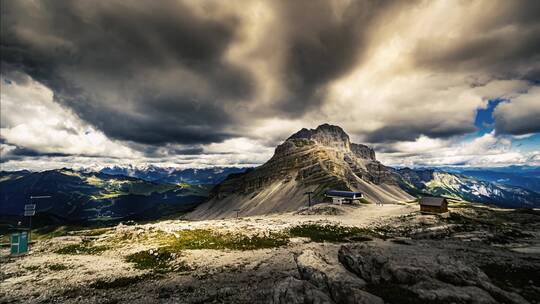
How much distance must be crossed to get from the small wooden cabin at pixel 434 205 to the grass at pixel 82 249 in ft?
398

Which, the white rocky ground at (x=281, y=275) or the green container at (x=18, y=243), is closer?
the white rocky ground at (x=281, y=275)

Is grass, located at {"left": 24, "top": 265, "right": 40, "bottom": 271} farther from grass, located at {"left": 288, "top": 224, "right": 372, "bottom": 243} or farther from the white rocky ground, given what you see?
grass, located at {"left": 288, "top": 224, "right": 372, "bottom": 243}

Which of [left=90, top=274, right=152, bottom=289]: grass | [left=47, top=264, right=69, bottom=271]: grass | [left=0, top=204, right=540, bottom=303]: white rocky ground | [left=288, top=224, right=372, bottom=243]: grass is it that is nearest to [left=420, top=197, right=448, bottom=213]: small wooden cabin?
[left=0, top=204, right=540, bottom=303]: white rocky ground

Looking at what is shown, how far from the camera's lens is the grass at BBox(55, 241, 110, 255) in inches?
2240

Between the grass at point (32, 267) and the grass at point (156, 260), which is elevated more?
the grass at point (156, 260)

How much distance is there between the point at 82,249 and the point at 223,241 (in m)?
32.4

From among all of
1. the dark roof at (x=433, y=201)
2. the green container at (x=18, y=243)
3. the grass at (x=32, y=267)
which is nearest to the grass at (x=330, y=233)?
the grass at (x=32, y=267)

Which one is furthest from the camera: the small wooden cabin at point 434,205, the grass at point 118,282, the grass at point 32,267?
the small wooden cabin at point 434,205

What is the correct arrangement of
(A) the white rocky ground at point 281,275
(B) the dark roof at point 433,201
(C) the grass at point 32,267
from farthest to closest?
1. (B) the dark roof at point 433,201
2. (C) the grass at point 32,267
3. (A) the white rocky ground at point 281,275

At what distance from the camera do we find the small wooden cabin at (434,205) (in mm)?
109750

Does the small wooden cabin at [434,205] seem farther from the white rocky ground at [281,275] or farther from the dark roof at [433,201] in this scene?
the white rocky ground at [281,275]

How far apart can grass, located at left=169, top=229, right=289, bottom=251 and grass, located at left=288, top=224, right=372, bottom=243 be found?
7010 millimetres

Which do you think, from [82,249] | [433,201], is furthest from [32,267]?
[433,201]

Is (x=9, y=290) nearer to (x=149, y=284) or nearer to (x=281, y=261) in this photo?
(x=149, y=284)
